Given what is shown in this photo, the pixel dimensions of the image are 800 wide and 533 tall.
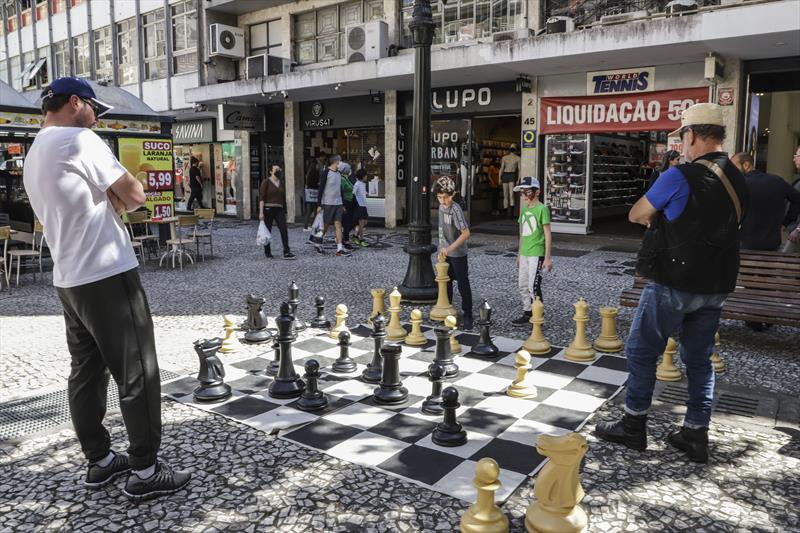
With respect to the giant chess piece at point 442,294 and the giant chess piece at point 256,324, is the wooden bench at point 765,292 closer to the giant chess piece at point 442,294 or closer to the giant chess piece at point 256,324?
the giant chess piece at point 442,294

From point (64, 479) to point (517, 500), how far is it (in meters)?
2.49

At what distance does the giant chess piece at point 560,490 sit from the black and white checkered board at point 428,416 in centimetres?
36

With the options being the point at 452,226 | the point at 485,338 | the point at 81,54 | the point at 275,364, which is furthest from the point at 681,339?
the point at 81,54

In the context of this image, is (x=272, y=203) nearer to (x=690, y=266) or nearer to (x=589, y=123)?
(x=589, y=123)

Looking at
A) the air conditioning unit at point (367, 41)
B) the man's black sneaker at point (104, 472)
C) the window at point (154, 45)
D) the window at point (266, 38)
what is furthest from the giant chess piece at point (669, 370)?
the window at point (154, 45)

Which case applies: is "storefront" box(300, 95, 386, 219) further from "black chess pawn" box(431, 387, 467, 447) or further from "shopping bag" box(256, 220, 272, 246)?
"black chess pawn" box(431, 387, 467, 447)

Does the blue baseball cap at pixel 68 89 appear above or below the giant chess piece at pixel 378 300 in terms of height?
above

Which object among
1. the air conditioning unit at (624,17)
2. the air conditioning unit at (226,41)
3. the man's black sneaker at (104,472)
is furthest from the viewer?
the air conditioning unit at (226,41)

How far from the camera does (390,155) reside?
59.0ft

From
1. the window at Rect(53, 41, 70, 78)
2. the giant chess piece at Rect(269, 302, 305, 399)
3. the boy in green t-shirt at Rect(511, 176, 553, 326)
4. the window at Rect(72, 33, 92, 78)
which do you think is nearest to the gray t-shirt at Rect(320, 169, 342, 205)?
the boy in green t-shirt at Rect(511, 176, 553, 326)

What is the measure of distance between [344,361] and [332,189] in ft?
24.4

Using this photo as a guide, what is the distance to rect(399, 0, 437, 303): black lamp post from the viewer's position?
25.5 ft

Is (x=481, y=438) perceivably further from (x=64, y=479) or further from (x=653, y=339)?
(x=64, y=479)

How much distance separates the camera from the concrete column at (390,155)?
17828mm
